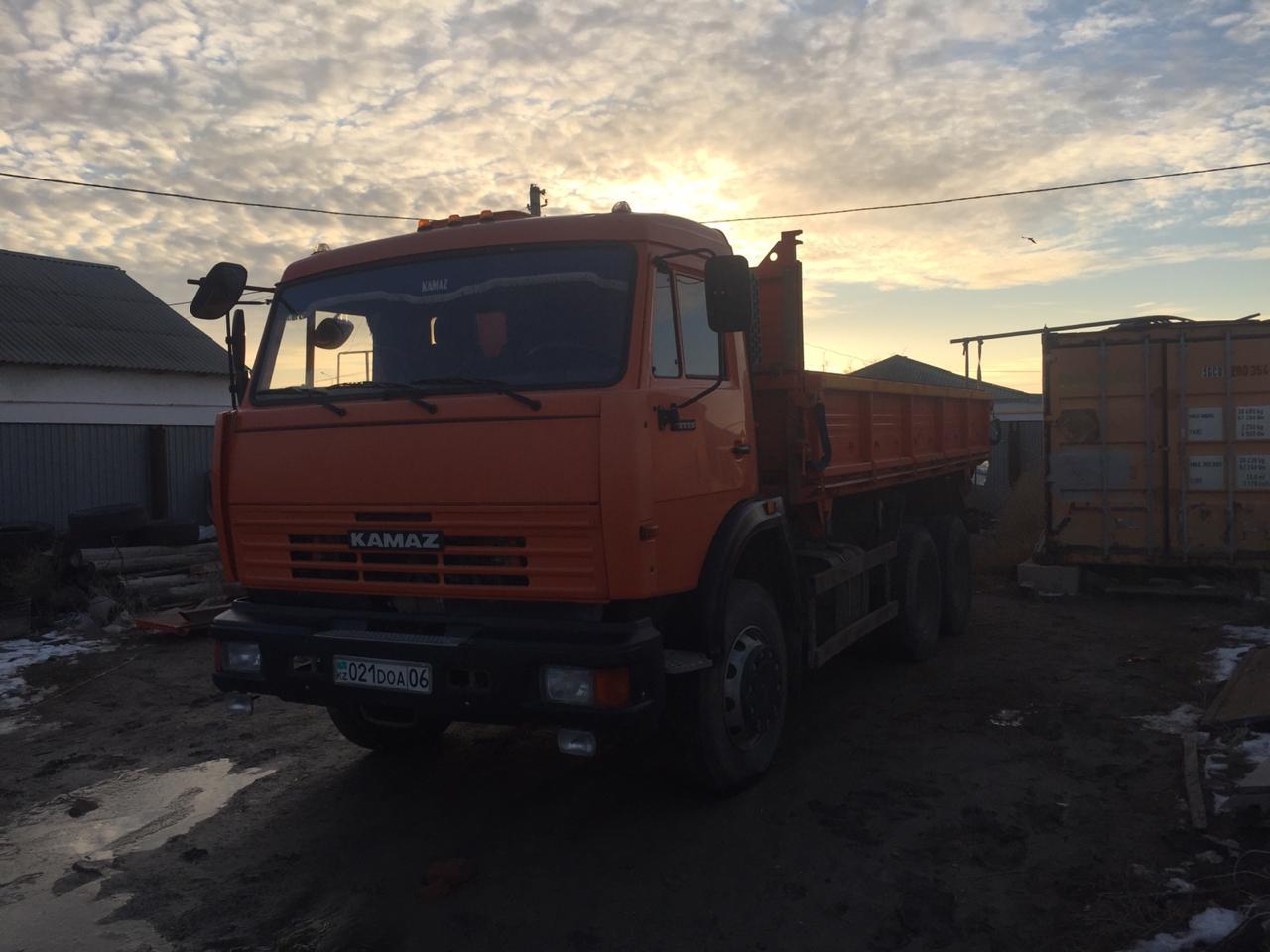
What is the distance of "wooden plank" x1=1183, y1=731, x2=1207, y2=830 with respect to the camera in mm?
4418

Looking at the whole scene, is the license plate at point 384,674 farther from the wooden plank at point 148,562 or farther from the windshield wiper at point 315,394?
the wooden plank at point 148,562

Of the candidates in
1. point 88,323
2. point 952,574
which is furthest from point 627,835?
point 88,323

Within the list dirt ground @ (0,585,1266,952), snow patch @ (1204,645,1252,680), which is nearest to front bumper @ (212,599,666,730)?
dirt ground @ (0,585,1266,952)

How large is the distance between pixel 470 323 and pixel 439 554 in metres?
1.05

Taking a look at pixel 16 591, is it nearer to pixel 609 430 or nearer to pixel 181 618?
pixel 181 618

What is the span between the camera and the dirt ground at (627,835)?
147 inches

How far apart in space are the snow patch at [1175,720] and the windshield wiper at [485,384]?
14.2 feet

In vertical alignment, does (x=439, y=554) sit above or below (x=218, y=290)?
below

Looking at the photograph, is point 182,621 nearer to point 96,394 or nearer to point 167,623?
point 167,623

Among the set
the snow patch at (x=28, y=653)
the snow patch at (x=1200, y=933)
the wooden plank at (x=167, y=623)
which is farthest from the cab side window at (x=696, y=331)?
the wooden plank at (x=167, y=623)

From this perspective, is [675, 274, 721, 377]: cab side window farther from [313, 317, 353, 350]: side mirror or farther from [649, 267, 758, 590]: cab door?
[313, 317, 353, 350]: side mirror

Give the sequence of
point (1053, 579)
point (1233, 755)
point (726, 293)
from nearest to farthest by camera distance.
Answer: point (726, 293)
point (1233, 755)
point (1053, 579)

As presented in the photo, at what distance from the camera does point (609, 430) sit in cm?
388

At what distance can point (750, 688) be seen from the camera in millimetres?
4836
